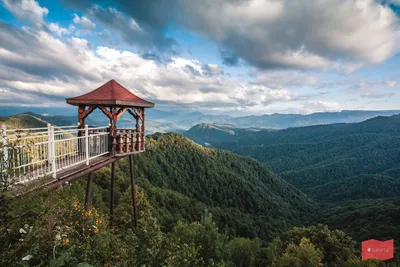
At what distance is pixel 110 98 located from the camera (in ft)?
36.2

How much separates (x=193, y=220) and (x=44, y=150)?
163 feet

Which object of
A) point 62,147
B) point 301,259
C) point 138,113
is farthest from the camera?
point 301,259

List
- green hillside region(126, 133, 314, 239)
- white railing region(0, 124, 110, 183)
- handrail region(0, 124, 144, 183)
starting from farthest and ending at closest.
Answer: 1. green hillside region(126, 133, 314, 239)
2. handrail region(0, 124, 144, 183)
3. white railing region(0, 124, 110, 183)

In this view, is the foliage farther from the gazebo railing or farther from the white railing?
the white railing

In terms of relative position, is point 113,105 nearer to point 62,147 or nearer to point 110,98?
point 110,98

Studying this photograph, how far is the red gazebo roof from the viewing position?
35.0 feet

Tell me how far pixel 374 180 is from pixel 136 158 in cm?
16850

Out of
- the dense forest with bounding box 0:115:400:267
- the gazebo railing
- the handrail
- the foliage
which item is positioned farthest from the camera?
the foliage

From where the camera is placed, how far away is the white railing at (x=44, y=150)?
212 inches

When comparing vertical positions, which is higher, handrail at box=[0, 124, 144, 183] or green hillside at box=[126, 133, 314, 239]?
handrail at box=[0, 124, 144, 183]

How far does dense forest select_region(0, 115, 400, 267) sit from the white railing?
86cm

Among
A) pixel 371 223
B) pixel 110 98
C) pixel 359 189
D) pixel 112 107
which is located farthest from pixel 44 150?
pixel 359 189

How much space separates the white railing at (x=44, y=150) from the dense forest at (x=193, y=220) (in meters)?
0.86

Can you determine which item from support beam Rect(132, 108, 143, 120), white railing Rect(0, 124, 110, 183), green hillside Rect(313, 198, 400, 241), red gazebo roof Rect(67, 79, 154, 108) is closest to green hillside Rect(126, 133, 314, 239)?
green hillside Rect(313, 198, 400, 241)
